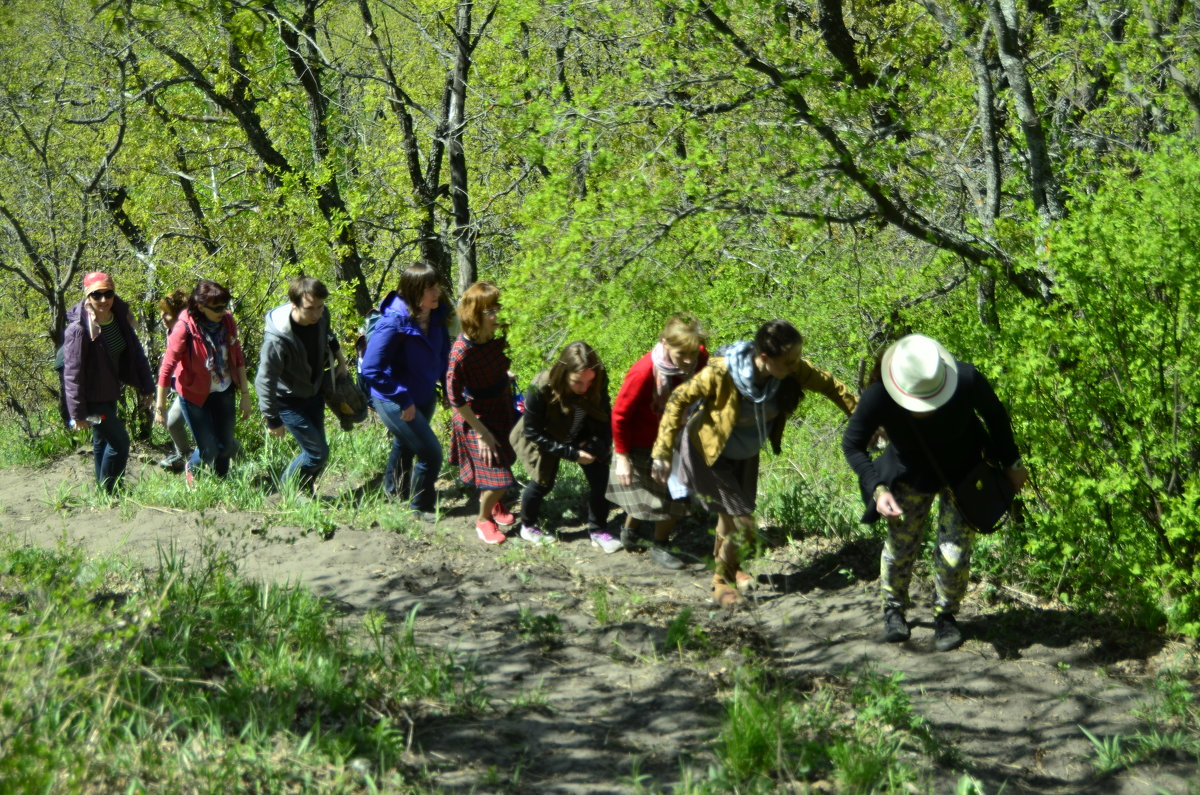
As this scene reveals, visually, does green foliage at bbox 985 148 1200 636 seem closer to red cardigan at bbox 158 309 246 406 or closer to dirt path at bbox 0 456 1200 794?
dirt path at bbox 0 456 1200 794

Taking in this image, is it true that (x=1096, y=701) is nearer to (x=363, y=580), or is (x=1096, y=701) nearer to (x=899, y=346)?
(x=899, y=346)

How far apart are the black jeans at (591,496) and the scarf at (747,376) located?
1590mm

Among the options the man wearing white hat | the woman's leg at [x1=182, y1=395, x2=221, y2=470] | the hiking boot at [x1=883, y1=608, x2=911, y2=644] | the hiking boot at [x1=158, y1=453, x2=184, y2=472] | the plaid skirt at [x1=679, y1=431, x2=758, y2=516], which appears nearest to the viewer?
the man wearing white hat

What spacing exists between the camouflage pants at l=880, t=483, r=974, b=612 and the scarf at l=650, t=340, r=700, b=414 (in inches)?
55.9

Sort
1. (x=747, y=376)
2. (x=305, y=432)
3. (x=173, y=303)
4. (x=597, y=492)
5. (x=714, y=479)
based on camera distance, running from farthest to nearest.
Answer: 1. (x=173, y=303)
2. (x=305, y=432)
3. (x=597, y=492)
4. (x=714, y=479)
5. (x=747, y=376)

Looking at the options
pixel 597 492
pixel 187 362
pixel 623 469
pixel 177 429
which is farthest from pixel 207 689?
pixel 177 429

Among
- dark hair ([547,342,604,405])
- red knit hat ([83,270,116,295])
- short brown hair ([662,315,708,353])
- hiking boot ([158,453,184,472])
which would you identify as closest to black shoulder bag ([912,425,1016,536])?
short brown hair ([662,315,708,353])

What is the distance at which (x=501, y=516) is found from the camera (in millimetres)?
7316

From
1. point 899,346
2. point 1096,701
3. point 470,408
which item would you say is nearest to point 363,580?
point 470,408

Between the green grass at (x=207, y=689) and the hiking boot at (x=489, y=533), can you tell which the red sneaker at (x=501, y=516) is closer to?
the hiking boot at (x=489, y=533)

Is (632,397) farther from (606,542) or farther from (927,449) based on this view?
(927,449)

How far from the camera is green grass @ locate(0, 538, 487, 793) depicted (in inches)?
134

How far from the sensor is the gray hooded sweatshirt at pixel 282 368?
7188mm

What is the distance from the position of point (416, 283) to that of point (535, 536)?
5.70 feet
